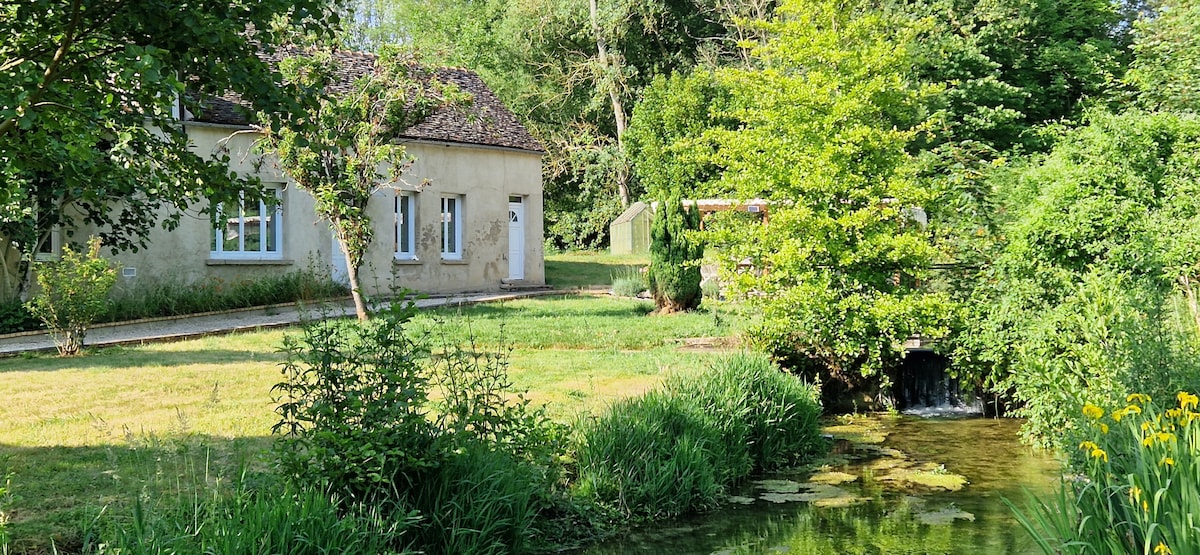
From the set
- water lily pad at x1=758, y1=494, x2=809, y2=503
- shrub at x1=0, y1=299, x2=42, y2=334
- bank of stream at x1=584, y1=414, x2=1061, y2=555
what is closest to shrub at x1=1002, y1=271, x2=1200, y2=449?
bank of stream at x1=584, y1=414, x2=1061, y2=555

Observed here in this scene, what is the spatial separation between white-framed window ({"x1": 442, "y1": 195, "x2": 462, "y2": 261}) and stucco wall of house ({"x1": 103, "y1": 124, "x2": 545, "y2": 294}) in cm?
17

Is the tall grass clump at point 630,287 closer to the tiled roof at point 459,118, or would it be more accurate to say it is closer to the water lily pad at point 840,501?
the tiled roof at point 459,118

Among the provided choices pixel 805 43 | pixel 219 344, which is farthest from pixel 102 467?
pixel 805 43

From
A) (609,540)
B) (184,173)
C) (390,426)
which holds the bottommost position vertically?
(609,540)

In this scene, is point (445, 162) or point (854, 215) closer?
point (854, 215)

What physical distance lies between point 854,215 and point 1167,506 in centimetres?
750

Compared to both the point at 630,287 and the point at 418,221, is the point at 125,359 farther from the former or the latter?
the point at 630,287

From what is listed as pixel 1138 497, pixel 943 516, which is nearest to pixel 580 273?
pixel 943 516

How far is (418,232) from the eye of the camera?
22.3 metres

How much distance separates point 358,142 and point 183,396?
22.5 ft

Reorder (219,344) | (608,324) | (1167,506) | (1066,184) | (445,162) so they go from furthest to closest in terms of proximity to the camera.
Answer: (445,162)
(608,324)
(219,344)
(1066,184)
(1167,506)

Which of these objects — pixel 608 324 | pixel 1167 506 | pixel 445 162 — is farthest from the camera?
pixel 445 162

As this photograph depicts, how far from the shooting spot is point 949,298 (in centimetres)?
1167

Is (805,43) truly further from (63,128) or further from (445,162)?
(445,162)
